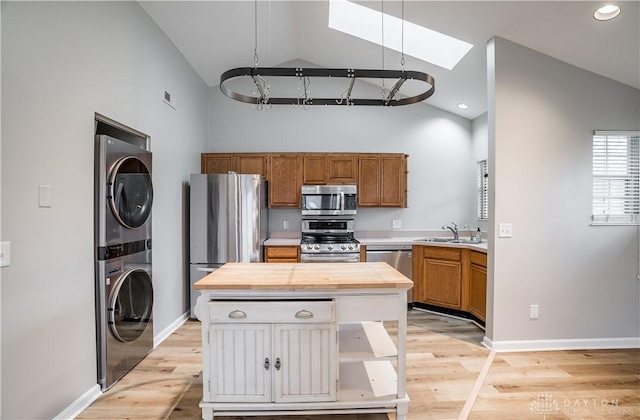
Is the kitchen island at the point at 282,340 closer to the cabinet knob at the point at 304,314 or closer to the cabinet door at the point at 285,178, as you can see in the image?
the cabinet knob at the point at 304,314

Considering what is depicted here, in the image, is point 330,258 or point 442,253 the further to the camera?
point 330,258

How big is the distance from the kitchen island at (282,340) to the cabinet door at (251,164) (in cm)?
285

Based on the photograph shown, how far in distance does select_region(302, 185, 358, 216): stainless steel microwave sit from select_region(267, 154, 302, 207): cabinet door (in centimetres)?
17

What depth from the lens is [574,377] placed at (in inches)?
101

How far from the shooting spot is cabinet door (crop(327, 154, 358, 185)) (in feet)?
15.2

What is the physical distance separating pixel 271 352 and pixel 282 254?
240 centimetres

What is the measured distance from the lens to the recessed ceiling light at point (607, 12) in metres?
2.43

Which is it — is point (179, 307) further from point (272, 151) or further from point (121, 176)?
point (272, 151)

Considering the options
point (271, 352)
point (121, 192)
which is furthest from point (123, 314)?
point (271, 352)

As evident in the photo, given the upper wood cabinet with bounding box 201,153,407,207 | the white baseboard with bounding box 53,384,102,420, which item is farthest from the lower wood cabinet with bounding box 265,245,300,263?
the white baseboard with bounding box 53,384,102,420

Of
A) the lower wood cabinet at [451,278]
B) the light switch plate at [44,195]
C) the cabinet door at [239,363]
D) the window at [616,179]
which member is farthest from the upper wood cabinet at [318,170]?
the cabinet door at [239,363]

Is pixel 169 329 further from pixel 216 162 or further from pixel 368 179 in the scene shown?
pixel 368 179

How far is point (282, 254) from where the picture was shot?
4277 millimetres

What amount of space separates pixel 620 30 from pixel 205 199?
4039 mm
